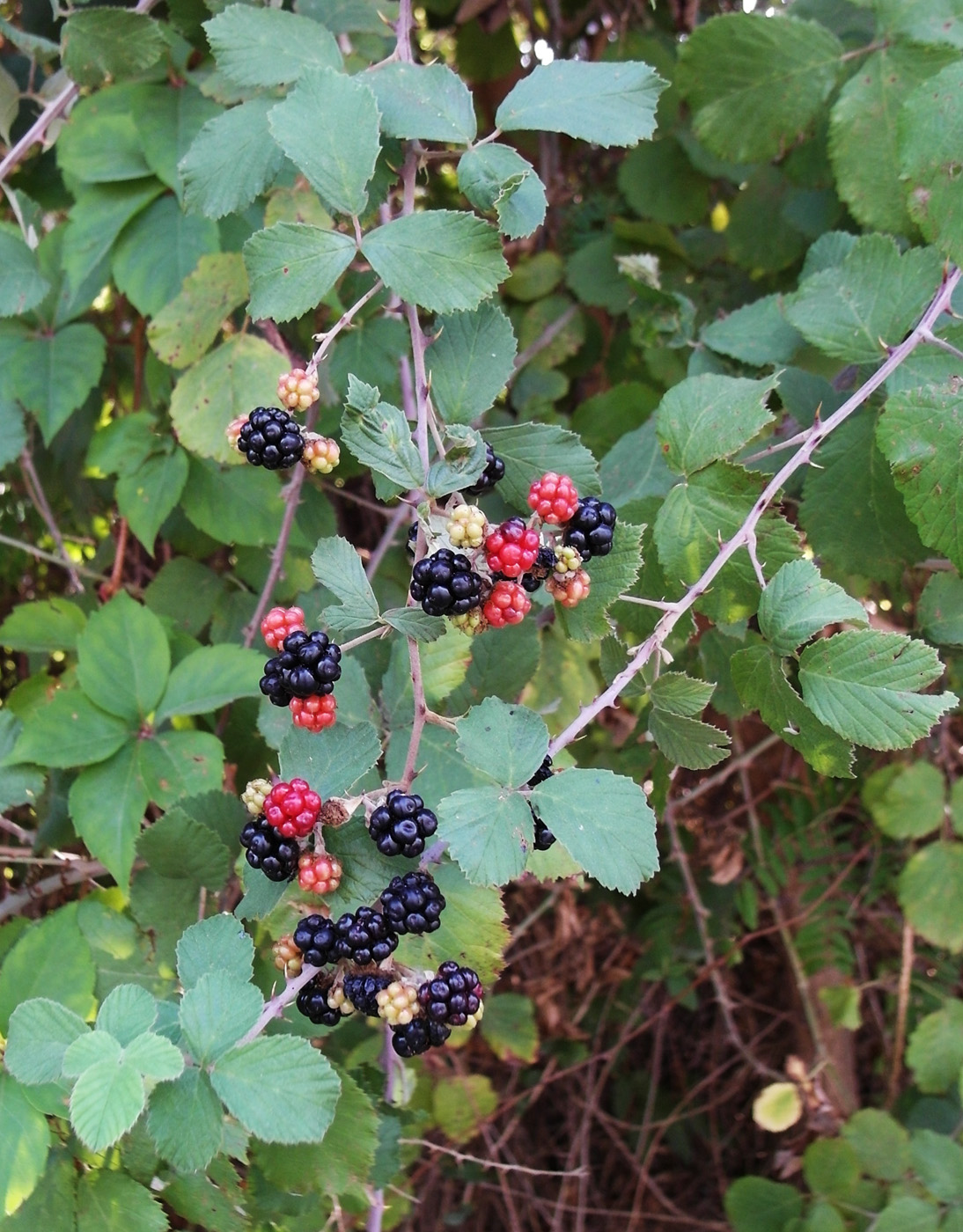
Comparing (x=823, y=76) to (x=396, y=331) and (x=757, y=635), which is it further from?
(x=757, y=635)

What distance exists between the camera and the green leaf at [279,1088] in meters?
0.71

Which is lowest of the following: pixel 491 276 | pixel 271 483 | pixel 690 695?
pixel 271 483

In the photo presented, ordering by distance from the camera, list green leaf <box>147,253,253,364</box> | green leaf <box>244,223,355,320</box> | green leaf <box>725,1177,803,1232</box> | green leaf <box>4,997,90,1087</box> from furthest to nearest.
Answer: green leaf <box>725,1177,803,1232</box> → green leaf <box>147,253,253,364</box> → green leaf <box>244,223,355,320</box> → green leaf <box>4,997,90,1087</box>

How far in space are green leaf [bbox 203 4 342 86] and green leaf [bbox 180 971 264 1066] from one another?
0.88 m

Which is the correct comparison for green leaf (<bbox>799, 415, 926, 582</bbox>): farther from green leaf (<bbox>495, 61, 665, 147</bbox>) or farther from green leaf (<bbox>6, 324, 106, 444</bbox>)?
→ green leaf (<bbox>6, 324, 106, 444</bbox>)

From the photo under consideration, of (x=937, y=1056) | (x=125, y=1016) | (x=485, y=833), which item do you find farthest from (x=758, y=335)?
(x=937, y=1056)

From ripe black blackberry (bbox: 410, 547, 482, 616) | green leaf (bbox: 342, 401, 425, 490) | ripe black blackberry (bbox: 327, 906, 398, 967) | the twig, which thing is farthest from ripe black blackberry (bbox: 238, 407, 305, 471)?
the twig

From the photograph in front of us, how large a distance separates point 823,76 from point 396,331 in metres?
0.69

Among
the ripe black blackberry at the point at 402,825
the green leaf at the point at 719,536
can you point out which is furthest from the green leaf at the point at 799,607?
the ripe black blackberry at the point at 402,825

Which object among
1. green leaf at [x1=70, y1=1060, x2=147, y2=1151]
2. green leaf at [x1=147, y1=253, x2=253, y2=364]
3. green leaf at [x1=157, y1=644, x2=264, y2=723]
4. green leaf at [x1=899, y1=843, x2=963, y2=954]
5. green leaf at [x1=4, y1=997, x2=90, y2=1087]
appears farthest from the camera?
green leaf at [x1=899, y1=843, x2=963, y2=954]

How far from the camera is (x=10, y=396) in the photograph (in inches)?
55.6

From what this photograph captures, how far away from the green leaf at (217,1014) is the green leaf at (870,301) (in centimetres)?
91

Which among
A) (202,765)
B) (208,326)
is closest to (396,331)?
(208,326)

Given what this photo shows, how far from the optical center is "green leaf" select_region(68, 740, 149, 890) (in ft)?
3.64
